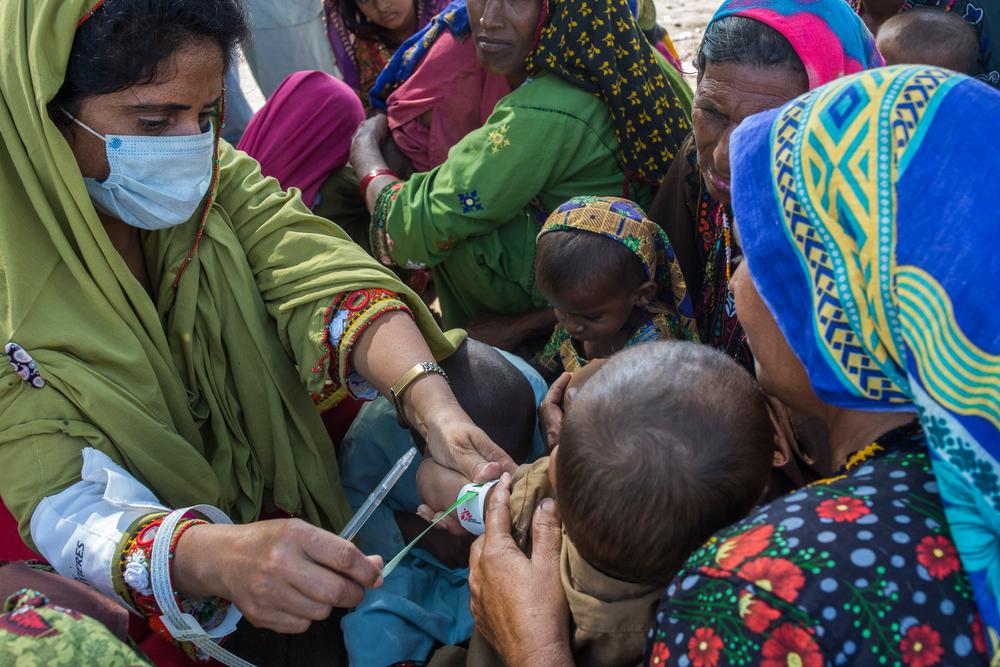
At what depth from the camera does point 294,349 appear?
2.49 metres

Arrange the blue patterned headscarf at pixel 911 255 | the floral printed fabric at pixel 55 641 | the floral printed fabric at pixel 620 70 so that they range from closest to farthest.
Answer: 1. the blue patterned headscarf at pixel 911 255
2. the floral printed fabric at pixel 55 641
3. the floral printed fabric at pixel 620 70

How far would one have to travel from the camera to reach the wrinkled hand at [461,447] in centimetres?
219

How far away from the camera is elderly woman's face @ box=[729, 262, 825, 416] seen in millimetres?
1467

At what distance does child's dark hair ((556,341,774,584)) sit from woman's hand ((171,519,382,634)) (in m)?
0.49

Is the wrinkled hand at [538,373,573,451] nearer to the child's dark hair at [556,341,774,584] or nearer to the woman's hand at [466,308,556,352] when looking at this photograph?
the woman's hand at [466,308,556,352]

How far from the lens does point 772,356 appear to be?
4.89ft

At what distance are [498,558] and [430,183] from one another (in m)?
2.00

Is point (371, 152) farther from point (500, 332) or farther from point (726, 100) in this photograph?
point (726, 100)

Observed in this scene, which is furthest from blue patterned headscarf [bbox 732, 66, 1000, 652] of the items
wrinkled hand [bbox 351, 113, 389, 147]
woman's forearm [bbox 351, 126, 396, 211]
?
wrinkled hand [bbox 351, 113, 389, 147]

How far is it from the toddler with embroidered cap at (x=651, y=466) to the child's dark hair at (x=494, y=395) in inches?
43.4

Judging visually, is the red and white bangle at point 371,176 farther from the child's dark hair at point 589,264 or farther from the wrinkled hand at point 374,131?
the child's dark hair at point 589,264

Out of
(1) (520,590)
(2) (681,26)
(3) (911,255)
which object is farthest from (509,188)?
(2) (681,26)

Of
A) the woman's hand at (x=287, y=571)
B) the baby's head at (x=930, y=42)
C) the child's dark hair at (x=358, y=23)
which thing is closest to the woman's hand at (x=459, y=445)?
the woman's hand at (x=287, y=571)

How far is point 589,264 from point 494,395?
1.77 ft
